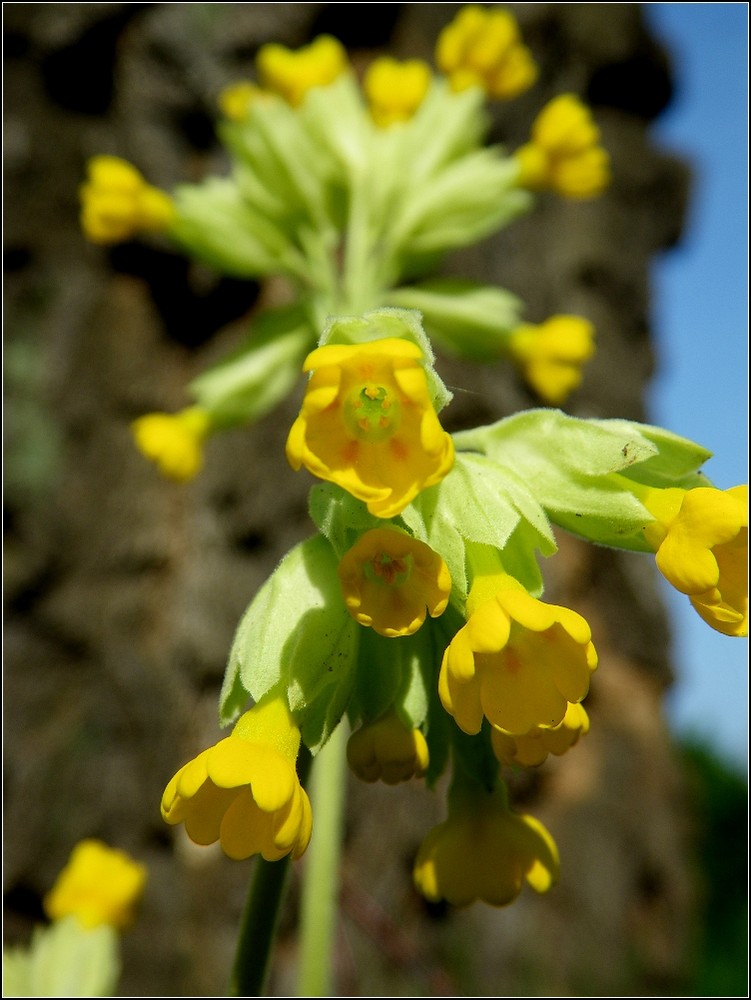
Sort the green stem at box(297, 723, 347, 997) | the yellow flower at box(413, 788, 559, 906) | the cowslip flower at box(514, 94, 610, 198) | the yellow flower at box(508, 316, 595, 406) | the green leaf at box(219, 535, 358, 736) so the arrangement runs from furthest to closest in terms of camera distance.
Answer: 1. the cowslip flower at box(514, 94, 610, 198)
2. the yellow flower at box(508, 316, 595, 406)
3. the green stem at box(297, 723, 347, 997)
4. the yellow flower at box(413, 788, 559, 906)
5. the green leaf at box(219, 535, 358, 736)

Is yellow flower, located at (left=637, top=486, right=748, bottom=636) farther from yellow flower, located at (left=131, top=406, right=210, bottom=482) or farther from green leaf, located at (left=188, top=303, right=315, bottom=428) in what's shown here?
yellow flower, located at (left=131, top=406, right=210, bottom=482)

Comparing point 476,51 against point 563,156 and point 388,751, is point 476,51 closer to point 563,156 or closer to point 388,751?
point 563,156

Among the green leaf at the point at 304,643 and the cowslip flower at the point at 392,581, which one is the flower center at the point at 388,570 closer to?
the cowslip flower at the point at 392,581

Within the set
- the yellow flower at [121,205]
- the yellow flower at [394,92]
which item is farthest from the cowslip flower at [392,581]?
the yellow flower at [394,92]

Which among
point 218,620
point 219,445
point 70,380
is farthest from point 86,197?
point 218,620

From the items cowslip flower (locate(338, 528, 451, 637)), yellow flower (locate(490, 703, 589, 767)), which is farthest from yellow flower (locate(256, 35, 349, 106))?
yellow flower (locate(490, 703, 589, 767))

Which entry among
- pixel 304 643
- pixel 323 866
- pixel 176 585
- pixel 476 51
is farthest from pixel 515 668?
pixel 476 51
